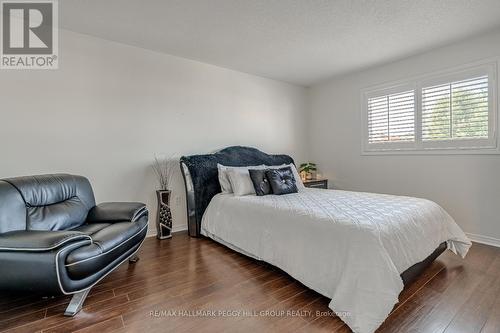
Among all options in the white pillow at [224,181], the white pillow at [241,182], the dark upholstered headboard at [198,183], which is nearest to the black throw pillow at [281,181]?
the white pillow at [241,182]

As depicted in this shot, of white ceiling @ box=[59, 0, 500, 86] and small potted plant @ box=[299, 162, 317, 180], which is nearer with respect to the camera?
white ceiling @ box=[59, 0, 500, 86]

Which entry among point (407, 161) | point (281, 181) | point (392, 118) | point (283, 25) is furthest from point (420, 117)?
point (283, 25)

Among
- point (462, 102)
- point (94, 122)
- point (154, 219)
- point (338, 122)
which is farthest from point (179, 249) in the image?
point (462, 102)

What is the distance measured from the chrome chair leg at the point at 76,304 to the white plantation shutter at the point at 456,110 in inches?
170

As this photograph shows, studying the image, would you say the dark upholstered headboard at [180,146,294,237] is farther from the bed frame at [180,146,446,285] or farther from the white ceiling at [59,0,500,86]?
the white ceiling at [59,0,500,86]

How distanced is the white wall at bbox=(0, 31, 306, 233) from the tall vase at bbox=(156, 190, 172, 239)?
0.68 ft

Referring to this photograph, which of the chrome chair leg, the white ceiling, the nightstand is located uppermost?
the white ceiling

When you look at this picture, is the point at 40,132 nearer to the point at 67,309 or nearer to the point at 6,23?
the point at 6,23

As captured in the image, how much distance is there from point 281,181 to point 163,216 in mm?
1636

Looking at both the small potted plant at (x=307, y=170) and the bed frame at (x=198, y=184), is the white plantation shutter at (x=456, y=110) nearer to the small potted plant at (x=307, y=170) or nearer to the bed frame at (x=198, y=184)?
A: the small potted plant at (x=307, y=170)

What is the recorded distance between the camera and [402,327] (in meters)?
1.61

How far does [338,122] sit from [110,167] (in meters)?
3.87

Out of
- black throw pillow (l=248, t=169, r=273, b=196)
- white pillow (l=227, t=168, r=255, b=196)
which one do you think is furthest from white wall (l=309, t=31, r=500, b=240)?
white pillow (l=227, t=168, r=255, b=196)

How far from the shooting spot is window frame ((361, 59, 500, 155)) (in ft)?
9.98
